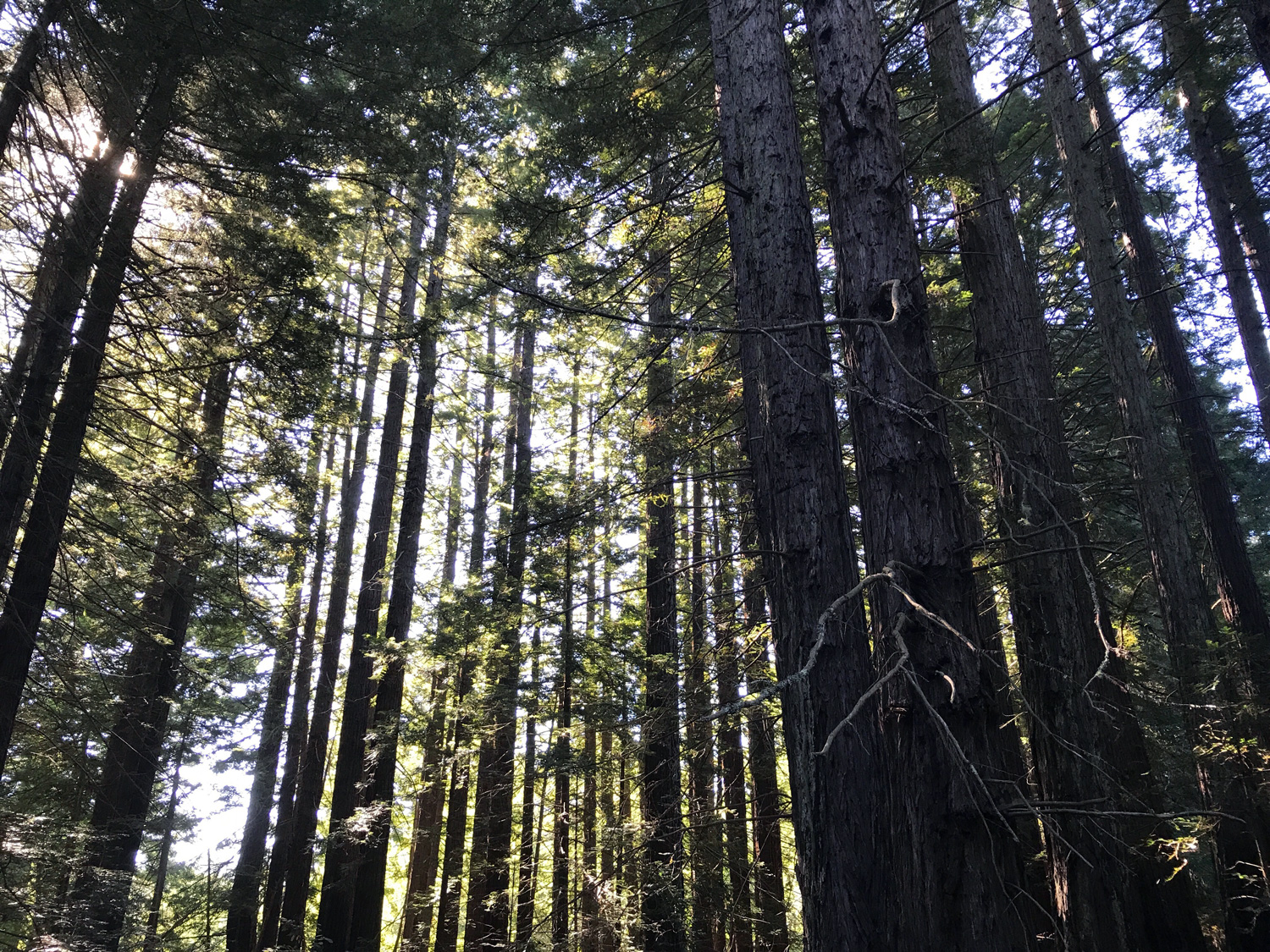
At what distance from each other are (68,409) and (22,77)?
3.56m

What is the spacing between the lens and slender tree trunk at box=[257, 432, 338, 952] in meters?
12.9

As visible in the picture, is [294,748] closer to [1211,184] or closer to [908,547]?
[908,547]

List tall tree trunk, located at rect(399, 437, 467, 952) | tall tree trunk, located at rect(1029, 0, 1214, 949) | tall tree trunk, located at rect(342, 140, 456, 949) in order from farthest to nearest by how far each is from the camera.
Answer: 1. tall tree trunk, located at rect(399, 437, 467, 952)
2. tall tree trunk, located at rect(342, 140, 456, 949)
3. tall tree trunk, located at rect(1029, 0, 1214, 949)

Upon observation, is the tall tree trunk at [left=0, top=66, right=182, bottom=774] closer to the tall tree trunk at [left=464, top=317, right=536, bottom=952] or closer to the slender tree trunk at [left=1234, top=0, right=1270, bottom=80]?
the tall tree trunk at [left=464, top=317, right=536, bottom=952]

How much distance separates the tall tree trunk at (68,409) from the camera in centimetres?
609

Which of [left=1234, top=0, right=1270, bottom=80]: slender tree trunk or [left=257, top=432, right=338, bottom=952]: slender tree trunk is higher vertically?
[left=1234, top=0, right=1270, bottom=80]: slender tree trunk

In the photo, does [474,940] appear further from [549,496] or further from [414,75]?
[414,75]

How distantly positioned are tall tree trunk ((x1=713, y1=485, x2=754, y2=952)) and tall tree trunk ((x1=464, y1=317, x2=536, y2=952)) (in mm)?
2881

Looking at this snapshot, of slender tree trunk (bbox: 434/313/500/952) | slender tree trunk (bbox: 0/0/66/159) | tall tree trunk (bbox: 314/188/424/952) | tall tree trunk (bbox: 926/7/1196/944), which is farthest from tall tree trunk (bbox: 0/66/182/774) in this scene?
tall tree trunk (bbox: 926/7/1196/944)

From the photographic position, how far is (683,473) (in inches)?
330

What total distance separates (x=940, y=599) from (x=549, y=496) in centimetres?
691

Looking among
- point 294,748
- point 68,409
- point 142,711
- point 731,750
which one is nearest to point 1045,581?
point 731,750

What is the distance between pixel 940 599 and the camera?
300cm

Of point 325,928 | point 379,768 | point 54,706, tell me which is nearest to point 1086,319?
point 379,768
